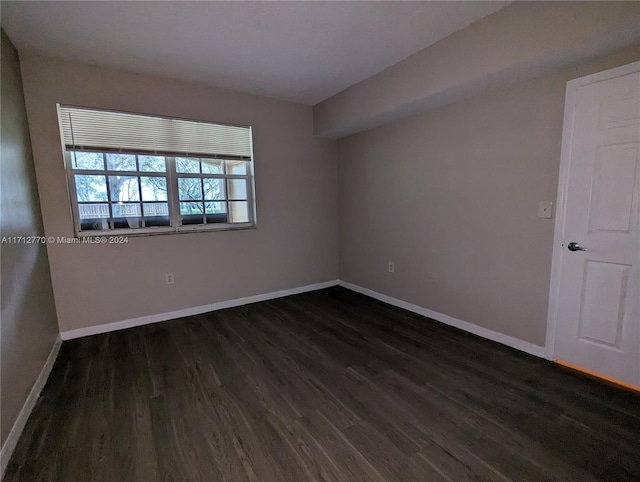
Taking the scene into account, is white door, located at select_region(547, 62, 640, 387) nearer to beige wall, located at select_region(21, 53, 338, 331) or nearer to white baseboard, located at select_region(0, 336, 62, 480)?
beige wall, located at select_region(21, 53, 338, 331)

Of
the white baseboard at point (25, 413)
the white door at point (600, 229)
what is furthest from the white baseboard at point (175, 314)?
the white door at point (600, 229)

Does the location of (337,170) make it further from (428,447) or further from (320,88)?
(428,447)

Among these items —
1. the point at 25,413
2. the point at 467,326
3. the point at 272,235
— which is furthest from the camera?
the point at 272,235

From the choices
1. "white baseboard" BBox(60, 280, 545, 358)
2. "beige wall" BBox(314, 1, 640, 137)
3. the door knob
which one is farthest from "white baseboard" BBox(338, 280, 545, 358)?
"beige wall" BBox(314, 1, 640, 137)

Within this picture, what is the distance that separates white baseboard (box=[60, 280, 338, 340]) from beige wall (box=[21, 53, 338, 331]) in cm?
6

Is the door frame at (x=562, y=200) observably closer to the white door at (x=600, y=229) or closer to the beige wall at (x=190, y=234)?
the white door at (x=600, y=229)

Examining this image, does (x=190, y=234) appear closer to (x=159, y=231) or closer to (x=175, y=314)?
(x=159, y=231)

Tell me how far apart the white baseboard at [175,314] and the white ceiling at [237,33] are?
2531mm

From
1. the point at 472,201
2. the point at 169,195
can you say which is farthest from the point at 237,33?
the point at 472,201

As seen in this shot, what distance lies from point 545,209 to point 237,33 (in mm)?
2764

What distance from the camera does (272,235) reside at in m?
3.95

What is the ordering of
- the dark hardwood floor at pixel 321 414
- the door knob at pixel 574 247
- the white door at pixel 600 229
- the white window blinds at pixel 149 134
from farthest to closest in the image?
the white window blinds at pixel 149 134, the door knob at pixel 574 247, the white door at pixel 600 229, the dark hardwood floor at pixel 321 414

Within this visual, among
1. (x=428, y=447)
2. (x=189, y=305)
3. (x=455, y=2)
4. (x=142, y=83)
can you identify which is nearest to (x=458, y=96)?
(x=455, y=2)

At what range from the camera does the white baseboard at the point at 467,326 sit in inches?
97.3
